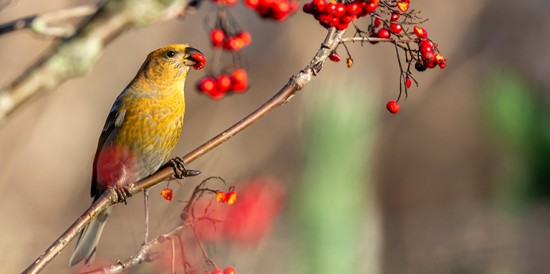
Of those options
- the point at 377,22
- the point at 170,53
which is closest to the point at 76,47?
the point at 377,22

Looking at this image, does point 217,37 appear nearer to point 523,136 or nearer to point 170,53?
point 170,53

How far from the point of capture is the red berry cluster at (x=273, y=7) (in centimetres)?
133

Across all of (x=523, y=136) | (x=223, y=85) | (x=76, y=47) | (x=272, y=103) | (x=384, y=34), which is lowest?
(x=76, y=47)

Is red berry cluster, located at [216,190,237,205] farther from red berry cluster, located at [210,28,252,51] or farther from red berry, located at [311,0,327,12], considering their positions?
red berry, located at [311,0,327,12]

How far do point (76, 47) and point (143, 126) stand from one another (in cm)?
196

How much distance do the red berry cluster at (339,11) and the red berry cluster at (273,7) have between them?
0.08m

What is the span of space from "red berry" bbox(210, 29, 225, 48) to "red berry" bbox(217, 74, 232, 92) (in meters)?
0.18

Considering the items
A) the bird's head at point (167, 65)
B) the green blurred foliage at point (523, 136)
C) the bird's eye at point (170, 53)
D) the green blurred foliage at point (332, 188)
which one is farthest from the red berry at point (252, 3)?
the green blurred foliage at point (523, 136)

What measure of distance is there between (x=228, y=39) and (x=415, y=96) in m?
5.63

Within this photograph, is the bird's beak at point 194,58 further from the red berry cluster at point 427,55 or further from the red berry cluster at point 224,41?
the red berry cluster at point 427,55

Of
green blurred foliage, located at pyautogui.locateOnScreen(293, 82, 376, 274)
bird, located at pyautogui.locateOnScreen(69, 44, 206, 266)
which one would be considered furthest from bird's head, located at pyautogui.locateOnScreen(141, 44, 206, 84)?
green blurred foliage, located at pyautogui.locateOnScreen(293, 82, 376, 274)

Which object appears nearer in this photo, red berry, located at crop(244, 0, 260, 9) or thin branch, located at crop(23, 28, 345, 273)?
red berry, located at crop(244, 0, 260, 9)

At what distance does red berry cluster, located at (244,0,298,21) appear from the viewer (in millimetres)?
1332

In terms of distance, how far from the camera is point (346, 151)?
2.20 meters
